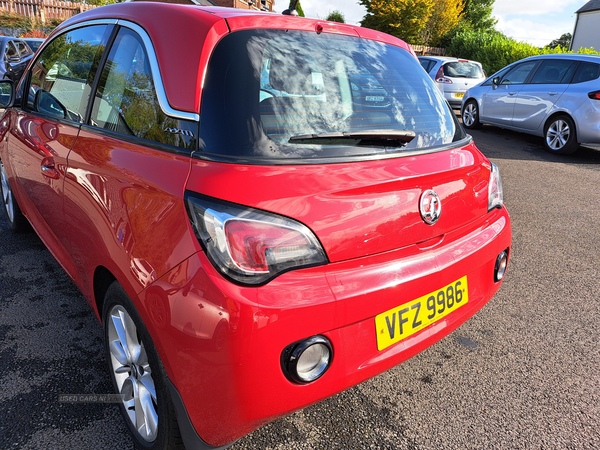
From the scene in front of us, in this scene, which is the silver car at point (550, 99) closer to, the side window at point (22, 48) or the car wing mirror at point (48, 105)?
the car wing mirror at point (48, 105)

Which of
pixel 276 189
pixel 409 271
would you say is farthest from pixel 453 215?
pixel 276 189

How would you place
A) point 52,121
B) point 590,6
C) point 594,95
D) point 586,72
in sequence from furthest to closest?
point 590,6
point 586,72
point 594,95
point 52,121

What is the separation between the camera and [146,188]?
1615 millimetres

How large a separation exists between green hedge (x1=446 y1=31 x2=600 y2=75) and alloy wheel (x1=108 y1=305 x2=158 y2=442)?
19.7m

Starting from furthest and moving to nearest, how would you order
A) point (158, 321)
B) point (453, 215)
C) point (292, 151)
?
point (453, 215) < point (292, 151) < point (158, 321)

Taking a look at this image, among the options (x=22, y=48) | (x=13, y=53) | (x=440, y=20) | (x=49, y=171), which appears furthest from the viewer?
(x=440, y=20)

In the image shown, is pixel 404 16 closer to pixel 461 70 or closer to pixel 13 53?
pixel 461 70

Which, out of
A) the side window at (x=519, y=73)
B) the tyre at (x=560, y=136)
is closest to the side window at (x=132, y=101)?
the tyre at (x=560, y=136)

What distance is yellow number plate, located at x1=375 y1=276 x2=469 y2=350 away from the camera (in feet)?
5.37

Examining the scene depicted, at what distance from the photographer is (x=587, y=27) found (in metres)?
42.7

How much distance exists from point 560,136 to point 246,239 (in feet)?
27.1

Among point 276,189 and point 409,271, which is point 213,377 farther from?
point 409,271

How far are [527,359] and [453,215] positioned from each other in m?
1.13

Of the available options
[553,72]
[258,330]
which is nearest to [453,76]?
[553,72]
